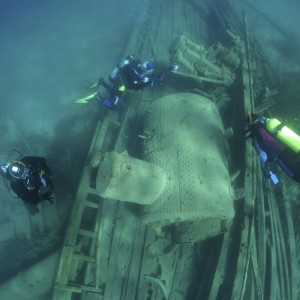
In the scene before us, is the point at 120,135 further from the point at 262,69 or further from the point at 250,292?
the point at 262,69

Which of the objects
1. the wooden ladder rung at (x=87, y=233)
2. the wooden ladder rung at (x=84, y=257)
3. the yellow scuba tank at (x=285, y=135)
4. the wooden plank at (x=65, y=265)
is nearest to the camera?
the yellow scuba tank at (x=285, y=135)

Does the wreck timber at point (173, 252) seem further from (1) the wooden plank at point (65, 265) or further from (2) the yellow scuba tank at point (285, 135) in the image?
(2) the yellow scuba tank at point (285, 135)

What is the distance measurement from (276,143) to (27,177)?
14.3 ft

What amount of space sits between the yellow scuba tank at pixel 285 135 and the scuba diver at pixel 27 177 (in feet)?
13.5

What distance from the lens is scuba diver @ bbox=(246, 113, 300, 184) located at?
4391 millimetres

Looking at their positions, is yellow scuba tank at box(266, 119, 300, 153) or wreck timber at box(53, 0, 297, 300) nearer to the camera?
yellow scuba tank at box(266, 119, 300, 153)

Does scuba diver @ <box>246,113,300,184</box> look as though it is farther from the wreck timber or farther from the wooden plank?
the wooden plank

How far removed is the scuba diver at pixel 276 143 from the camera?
173 inches

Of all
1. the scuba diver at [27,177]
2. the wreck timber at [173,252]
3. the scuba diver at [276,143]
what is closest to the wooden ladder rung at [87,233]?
the wreck timber at [173,252]

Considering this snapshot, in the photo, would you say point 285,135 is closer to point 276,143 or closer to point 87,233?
point 276,143

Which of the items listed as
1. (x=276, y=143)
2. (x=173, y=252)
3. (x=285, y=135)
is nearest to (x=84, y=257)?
(x=173, y=252)

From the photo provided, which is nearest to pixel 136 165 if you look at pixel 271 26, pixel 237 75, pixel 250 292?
pixel 250 292

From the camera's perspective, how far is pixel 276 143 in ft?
15.1

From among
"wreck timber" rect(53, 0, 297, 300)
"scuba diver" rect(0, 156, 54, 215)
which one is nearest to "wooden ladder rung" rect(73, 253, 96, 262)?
"wreck timber" rect(53, 0, 297, 300)
